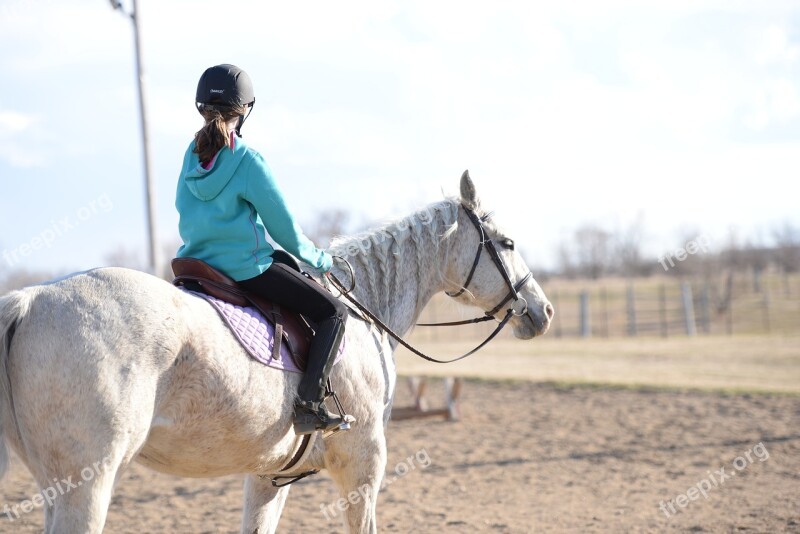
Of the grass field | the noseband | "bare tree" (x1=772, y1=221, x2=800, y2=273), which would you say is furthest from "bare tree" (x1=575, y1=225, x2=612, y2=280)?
the noseband

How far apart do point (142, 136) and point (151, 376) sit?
32.1ft

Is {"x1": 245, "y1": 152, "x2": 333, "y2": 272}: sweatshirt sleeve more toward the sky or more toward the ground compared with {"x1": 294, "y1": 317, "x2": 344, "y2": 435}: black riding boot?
more toward the sky

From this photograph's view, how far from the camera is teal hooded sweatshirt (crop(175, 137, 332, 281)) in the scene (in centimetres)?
380

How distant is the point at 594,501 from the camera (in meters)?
7.74

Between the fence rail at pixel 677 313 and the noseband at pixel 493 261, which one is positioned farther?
the fence rail at pixel 677 313

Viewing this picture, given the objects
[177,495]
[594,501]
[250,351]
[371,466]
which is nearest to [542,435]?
[594,501]

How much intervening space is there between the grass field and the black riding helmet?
45.1ft

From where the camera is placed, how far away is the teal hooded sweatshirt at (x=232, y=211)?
3797 mm

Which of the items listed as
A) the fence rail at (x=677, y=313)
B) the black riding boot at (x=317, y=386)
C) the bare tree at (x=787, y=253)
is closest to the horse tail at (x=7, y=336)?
the black riding boot at (x=317, y=386)

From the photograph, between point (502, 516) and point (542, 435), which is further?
point (542, 435)

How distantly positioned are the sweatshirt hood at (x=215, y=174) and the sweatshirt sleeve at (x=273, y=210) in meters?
0.08

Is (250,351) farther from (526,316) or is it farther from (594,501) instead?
(594,501)

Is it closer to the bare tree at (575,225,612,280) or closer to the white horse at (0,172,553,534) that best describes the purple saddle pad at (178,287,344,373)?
the white horse at (0,172,553,534)

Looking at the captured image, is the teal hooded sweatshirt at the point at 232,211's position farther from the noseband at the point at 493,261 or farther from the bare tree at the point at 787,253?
the bare tree at the point at 787,253
